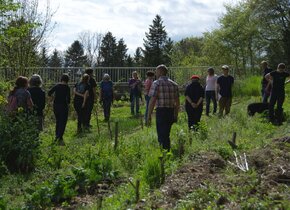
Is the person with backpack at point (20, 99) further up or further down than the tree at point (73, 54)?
further down

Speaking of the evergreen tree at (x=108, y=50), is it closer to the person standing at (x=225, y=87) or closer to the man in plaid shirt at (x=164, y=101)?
the person standing at (x=225, y=87)

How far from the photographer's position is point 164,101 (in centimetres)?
903

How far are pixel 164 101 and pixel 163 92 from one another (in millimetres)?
175

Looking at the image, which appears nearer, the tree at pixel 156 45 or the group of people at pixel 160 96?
the group of people at pixel 160 96

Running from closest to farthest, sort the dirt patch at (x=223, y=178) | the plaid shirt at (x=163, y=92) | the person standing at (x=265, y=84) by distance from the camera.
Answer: the dirt patch at (x=223, y=178)
the plaid shirt at (x=163, y=92)
the person standing at (x=265, y=84)

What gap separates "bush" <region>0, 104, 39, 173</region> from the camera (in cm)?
885

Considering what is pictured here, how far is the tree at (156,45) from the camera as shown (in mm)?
62219

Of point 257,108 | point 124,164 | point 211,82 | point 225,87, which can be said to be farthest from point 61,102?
point 257,108

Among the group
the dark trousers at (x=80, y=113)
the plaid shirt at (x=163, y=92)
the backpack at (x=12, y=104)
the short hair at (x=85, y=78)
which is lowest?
the dark trousers at (x=80, y=113)

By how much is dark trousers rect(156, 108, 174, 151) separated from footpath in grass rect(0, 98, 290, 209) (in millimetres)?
317

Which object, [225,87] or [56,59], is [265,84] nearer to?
[225,87]

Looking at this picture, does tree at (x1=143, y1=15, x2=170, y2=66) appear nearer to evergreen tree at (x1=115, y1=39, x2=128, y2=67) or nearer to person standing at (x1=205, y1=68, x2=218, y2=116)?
evergreen tree at (x1=115, y1=39, x2=128, y2=67)

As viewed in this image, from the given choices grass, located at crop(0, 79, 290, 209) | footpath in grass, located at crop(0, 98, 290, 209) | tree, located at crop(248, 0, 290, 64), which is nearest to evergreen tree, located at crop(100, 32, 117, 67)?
tree, located at crop(248, 0, 290, 64)

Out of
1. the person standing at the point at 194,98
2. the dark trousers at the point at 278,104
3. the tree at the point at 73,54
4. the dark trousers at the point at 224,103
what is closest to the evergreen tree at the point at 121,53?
the tree at the point at 73,54
